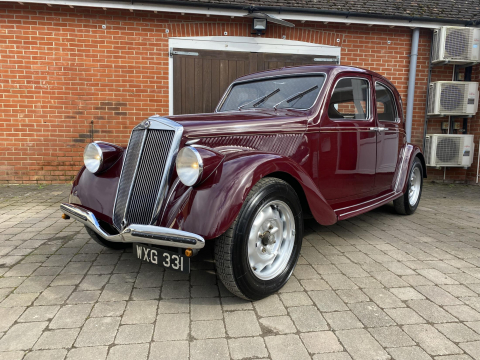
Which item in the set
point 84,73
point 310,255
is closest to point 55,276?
point 310,255

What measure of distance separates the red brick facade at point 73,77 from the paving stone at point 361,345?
568 cm

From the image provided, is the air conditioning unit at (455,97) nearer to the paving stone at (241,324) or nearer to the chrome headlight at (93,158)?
the paving stone at (241,324)

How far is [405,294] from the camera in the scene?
2395 millimetres

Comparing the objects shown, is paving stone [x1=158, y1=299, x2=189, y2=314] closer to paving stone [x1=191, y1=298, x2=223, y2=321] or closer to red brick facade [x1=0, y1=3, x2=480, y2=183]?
paving stone [x1=191, y1=298, x2=223, y2=321]

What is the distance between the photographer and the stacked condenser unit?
272 inches

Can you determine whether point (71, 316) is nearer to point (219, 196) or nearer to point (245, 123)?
point (219, 196)

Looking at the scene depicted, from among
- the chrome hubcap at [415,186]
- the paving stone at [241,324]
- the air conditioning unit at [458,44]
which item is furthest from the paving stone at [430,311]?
the air conditioning unit at [458,44]

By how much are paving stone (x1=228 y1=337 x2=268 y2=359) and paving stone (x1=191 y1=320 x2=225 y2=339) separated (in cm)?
10

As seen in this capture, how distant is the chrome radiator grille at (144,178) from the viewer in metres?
2.29

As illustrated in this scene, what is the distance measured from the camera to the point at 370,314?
2.13m

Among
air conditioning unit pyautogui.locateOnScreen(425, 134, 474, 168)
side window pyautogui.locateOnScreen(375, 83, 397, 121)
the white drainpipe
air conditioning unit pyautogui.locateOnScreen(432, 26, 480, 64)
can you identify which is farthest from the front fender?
air conditioning unit pyautogui.locateOnScreen(432, 26, 480, 64)

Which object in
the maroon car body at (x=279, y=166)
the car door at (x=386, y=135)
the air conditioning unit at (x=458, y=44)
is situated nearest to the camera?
the maroon car body at (x=279, y=166)

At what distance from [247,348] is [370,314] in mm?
860

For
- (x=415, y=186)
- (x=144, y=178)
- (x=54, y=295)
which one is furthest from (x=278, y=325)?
(x=415, y=186)
